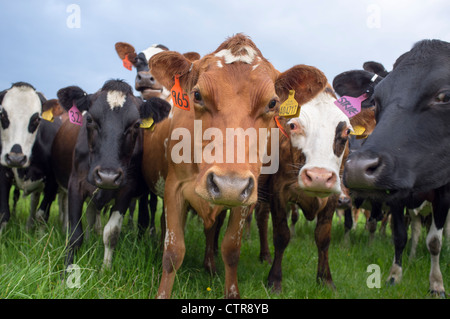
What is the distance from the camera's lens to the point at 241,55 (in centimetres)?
337

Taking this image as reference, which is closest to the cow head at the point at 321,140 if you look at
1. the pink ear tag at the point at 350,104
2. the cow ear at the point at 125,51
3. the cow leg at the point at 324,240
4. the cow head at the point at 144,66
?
the pink ear tag at the point at 350,104

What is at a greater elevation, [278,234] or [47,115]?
[47,115]

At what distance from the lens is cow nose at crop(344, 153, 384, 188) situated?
259 centimetres

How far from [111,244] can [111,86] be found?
180 centimetres

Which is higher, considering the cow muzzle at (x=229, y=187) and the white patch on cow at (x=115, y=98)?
the white patch on cow at (x=115, y=98)

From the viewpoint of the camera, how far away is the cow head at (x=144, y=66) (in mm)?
6801

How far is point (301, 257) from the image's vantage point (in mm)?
5863

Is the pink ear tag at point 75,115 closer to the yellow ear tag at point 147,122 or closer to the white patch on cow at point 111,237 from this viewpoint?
the yellow ear tag at point 147,122

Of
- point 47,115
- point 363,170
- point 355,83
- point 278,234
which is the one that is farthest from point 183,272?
point 47,115

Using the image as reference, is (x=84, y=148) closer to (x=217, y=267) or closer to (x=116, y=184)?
(x=116, y=184)

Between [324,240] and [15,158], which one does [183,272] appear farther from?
[15,158]

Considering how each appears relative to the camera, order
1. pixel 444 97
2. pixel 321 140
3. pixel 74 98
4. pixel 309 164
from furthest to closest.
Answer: pixel 74 98 < pixel 321 140 < pixel 309 164 < pixel 444 97

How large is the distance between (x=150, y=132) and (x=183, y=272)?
182 cm

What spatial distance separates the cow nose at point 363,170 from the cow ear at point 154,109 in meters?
2.62
